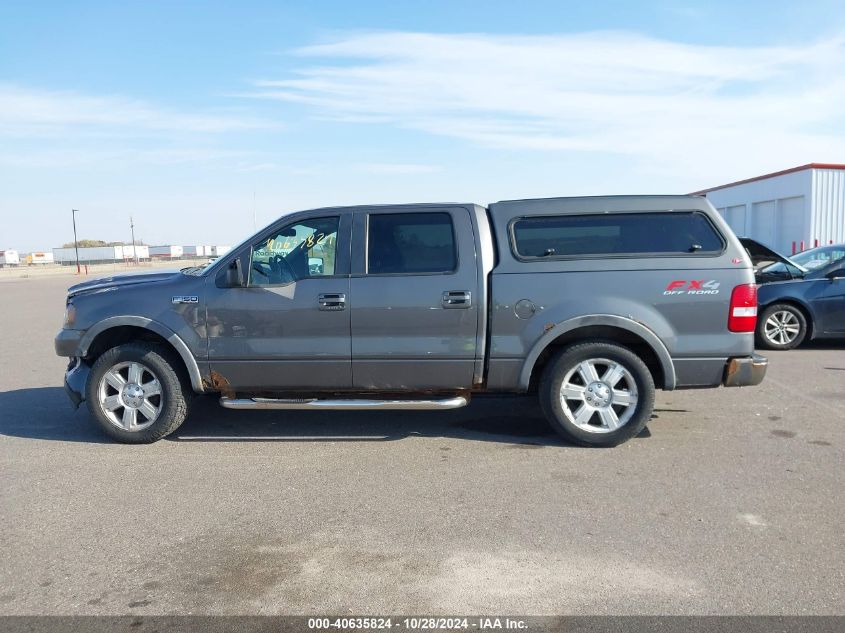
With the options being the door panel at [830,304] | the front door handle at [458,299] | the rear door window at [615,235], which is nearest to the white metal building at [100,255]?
the door panel at [830,304]

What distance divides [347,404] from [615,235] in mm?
2438

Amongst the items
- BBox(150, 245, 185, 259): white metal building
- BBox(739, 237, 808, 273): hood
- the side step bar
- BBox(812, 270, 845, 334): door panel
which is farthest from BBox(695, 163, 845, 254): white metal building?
BBox(150, 245, 185, 259): white metal building

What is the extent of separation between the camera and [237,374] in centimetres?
556

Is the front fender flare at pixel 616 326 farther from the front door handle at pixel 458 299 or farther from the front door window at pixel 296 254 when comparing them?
the front door window at pixel 296 254

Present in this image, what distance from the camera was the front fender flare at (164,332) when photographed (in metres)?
5.52

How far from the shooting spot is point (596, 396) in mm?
5383

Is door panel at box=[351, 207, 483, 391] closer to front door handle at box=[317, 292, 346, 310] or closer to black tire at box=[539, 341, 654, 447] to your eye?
front door handle at box=[317, 292, 346, 310]

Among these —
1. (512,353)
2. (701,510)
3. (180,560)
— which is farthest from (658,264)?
(180,560)

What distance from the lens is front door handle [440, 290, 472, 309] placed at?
5.31 meters

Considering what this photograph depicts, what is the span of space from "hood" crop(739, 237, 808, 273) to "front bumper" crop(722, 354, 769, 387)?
3.54 m

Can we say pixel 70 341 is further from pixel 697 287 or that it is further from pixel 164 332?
pixel 697 287

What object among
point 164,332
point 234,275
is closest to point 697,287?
point 234,275

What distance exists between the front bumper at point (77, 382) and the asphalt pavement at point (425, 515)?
1.27 ft

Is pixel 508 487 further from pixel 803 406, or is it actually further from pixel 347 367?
pixel 803 406
